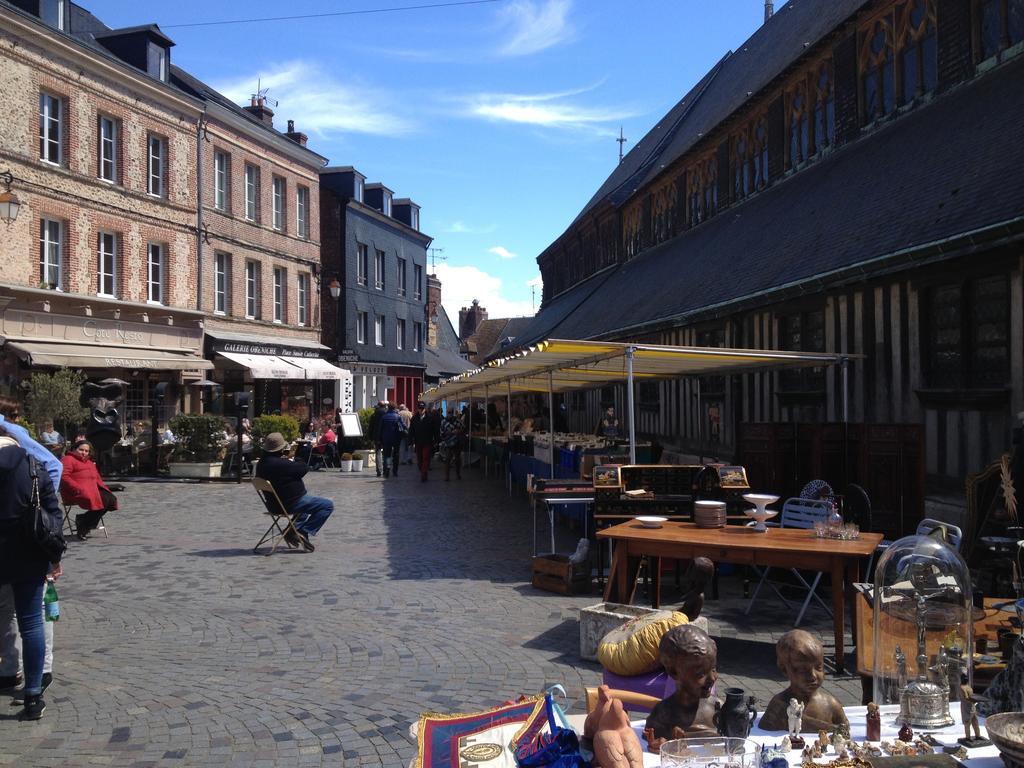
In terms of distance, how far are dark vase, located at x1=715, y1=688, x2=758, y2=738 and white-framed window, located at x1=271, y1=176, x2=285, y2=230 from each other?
1065 inches

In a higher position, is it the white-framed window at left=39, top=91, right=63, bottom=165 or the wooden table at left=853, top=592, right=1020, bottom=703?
the white-framed window at left=39, top=91, right=63, bottom=165

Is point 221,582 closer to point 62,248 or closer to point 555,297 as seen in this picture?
point 62,248

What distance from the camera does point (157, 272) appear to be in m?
22.7

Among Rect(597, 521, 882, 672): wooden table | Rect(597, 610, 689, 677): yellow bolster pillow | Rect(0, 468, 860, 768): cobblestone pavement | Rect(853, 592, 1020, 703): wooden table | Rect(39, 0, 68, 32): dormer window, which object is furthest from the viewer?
Rect(39, 0, 68, 32): dormer window

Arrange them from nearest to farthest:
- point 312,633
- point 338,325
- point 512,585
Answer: point 312,633 < point 512,585 < point 338,325

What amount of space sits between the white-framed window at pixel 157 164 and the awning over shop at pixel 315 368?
21.5ft

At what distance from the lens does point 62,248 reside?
1947 centimetres

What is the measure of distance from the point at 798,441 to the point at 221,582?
571 cm

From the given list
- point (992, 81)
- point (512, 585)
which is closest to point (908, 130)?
point (992, 81)

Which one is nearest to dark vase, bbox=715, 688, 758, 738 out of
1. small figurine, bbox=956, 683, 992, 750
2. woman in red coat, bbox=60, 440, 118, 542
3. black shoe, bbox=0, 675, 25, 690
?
small figurine, bbox=956, 683, 992, 750

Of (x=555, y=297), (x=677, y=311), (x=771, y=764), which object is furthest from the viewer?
(x=555, y=297)

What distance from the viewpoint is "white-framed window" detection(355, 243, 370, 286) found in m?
34.7

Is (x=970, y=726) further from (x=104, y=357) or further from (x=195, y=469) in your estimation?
(x=104, y=357)

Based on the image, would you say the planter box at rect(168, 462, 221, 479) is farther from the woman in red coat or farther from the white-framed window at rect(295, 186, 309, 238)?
the white-framed window at rect(295, 186, 309, 238)
